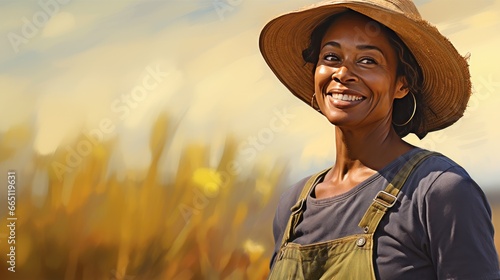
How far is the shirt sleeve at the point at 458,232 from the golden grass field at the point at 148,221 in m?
2.26

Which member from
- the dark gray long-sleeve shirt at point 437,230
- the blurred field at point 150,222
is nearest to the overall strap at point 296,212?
the dark gray long-sleeve shirt at point 437,230

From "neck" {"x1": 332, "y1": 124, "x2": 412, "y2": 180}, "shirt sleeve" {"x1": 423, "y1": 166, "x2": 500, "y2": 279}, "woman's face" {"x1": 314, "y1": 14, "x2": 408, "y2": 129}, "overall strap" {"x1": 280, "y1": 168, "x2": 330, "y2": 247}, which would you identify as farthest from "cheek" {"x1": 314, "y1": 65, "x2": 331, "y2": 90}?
"shirt sleeve" {"x1": 423, "y1": 166, "x2": 500, "y2": 279}

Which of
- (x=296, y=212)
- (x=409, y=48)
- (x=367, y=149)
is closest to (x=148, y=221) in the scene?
(x=296, y=212)

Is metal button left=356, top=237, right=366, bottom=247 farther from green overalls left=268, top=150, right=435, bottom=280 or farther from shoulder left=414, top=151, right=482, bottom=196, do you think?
shoulder left=414, top=151, right=482, bottom=196

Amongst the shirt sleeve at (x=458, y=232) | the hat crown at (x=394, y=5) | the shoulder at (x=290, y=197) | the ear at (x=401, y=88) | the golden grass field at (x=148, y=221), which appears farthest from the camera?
the golden grass field at (x=148, y=221)

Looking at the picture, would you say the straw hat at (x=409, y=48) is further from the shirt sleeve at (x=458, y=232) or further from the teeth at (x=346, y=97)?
the shirt sleeve at (x=458, y=232)

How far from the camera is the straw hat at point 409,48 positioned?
1816 millimetres

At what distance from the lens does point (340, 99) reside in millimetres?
1842

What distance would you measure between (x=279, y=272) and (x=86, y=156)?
235 cm

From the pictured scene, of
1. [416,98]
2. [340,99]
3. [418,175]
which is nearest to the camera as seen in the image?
[418,175]

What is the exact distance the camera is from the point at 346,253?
5.73 feet

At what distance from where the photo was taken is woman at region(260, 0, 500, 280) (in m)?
1.65

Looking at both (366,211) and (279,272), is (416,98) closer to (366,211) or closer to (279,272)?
(366,211)

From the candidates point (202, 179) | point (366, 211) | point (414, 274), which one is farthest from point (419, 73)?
point (202, 179)
